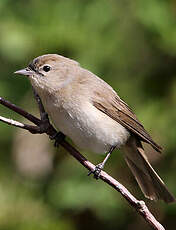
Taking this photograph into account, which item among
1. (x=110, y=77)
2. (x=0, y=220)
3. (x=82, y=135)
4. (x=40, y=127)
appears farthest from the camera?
(x=110, y=77)

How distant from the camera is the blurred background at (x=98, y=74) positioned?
4984 millimetres

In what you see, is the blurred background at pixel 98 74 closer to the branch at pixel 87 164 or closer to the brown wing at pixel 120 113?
the brown wing at pixel 120 113

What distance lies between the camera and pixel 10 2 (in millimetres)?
5434

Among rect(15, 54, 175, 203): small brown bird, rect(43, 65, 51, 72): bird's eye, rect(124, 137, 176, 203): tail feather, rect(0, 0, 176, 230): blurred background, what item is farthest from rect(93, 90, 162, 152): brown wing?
rect(0, 0, 176, 230): blurred background

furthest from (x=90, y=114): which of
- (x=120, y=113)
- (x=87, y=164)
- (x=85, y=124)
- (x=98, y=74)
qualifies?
(x=98, y=74)

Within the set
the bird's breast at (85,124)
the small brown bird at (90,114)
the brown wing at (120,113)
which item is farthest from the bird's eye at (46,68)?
the brown wing at (120,113)

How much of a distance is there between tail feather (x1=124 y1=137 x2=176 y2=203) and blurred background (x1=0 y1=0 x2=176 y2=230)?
0.51 metres

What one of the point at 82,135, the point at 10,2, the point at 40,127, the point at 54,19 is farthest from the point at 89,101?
the point at 10,2

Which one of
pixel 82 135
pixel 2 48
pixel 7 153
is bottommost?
pixel 7 153

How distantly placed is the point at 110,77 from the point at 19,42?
→ 3.06 ft

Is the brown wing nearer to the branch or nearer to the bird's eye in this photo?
the bird's eye

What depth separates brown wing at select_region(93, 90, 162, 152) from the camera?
14.0 ft

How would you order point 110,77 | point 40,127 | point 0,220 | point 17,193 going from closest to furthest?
point 40,127, point 0,220, point 17,193, point 110,77

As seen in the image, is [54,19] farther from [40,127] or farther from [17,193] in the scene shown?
[40,127]
